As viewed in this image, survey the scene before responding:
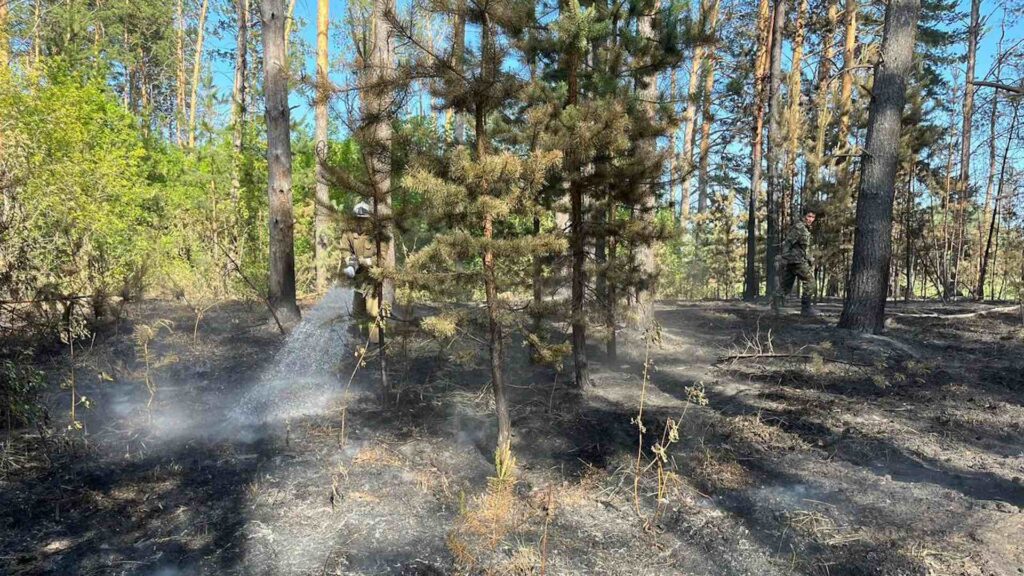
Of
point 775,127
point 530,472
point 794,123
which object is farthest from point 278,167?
point 775,127

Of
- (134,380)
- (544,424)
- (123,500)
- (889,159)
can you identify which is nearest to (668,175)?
(544,424)

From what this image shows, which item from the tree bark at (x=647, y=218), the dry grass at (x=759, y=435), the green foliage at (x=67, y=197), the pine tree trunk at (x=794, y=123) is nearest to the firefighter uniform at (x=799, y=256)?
the pine tree trunk at (x=794, y=123)

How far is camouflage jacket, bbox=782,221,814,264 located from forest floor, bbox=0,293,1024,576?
3.10m

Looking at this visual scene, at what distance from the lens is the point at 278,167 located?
853 centimetres

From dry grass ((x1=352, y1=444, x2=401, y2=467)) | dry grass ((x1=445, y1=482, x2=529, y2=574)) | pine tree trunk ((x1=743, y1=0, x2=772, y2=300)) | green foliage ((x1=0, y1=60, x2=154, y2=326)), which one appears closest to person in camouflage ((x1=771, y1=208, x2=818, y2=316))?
pine tree trunk ((x1=743, y1=0, x2=772, y2=300))

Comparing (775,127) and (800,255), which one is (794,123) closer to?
(775,127)

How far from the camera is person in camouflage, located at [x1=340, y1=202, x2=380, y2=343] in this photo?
5.22 metres

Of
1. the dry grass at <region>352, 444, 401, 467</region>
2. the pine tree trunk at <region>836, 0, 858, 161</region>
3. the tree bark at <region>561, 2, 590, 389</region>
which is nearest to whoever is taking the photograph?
the dry grass at <region>352, 444, 401, 467</region>

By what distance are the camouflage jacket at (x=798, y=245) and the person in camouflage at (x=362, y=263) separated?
7680mm

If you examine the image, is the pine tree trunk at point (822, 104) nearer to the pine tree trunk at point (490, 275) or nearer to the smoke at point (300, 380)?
the pine tree trunk at point (490, 275)

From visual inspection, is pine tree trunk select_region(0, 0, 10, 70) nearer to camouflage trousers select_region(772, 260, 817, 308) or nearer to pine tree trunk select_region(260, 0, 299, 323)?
pine tree trunk select_region(260, 0, 299, 323)

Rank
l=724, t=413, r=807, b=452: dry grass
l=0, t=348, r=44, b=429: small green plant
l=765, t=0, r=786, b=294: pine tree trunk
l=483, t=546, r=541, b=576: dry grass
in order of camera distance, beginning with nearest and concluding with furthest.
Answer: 1. l=483, t=546, r=541, b=576: dry grass
2. l=0, t=348, r=44, b=429: small green plant
3. l=724, t=413, r=807, b=452: dry grass
4. l=765, t=0, r=786, b=294: pine tree trunk

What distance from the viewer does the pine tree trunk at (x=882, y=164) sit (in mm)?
7859

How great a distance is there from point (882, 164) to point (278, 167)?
9155 millimetres
